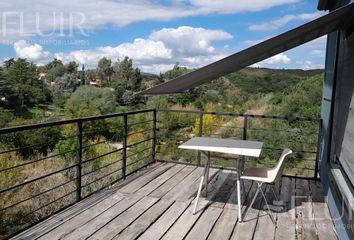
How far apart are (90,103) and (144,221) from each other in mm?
28317

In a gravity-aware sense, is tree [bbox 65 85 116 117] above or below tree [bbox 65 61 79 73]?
below

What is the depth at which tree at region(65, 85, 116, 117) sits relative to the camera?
28.7 metres

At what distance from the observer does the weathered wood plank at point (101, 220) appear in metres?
2.88

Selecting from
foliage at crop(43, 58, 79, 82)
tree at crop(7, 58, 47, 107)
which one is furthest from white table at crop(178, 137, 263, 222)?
foliage at crop(43, 58, 79, 82)

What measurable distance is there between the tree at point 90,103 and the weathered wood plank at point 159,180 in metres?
23.4

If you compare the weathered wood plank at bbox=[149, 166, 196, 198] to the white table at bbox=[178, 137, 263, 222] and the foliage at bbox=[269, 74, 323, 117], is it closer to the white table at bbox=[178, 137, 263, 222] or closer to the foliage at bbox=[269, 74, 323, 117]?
the white table at bbox=[178, 137, 263, 222]

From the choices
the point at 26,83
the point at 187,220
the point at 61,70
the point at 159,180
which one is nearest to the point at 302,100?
the point at 159,180

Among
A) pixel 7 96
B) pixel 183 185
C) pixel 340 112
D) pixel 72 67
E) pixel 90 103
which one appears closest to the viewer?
pixel 340 112

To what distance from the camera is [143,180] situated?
4.67 m

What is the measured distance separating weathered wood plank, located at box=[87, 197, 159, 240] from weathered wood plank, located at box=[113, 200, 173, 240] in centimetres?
6

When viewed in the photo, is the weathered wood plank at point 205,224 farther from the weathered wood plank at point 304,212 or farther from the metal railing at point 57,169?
the metal railing at point 57,169

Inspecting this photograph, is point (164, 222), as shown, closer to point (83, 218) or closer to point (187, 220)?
point (187, 220)

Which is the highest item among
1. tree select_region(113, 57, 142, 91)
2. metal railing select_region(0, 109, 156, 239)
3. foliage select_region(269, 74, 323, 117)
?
tree select_region(113, 57, 142, 91)

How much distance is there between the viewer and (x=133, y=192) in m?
4.13
